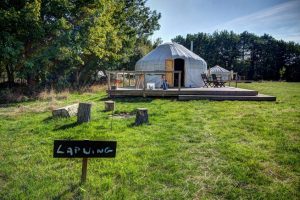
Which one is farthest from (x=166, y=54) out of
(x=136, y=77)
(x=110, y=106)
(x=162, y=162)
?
(x=162, y=162)

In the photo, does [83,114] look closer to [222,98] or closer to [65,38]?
[222,98]

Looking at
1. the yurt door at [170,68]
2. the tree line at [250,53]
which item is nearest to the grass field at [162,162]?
the yurt door at [170,68]

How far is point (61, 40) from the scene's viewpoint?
1224 centimetres

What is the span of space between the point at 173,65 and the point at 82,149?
1223 cm

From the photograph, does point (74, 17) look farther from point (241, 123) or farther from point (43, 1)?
point (241, 123)

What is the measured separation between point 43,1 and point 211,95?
8.81m

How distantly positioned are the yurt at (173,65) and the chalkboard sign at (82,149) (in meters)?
11.7

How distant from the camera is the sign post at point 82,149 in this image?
2.97 m

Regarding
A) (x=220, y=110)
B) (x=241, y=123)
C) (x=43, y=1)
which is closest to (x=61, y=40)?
(x=43, y=1)

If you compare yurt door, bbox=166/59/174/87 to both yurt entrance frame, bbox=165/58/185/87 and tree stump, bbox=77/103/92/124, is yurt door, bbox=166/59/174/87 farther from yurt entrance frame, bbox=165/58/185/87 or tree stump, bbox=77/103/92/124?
tree stump, bbox=77/103/92/124

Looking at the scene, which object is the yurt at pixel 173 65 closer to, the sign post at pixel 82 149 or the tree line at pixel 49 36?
the tree line at pixel 49 36

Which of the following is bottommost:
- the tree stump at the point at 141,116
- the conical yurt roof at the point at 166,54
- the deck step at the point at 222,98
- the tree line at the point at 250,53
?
the tree stump at the point at 141,116

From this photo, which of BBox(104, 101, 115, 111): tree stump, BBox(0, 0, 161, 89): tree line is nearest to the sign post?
BBox(104, 101, 115, 111): tree stump

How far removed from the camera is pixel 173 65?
14.8 m
